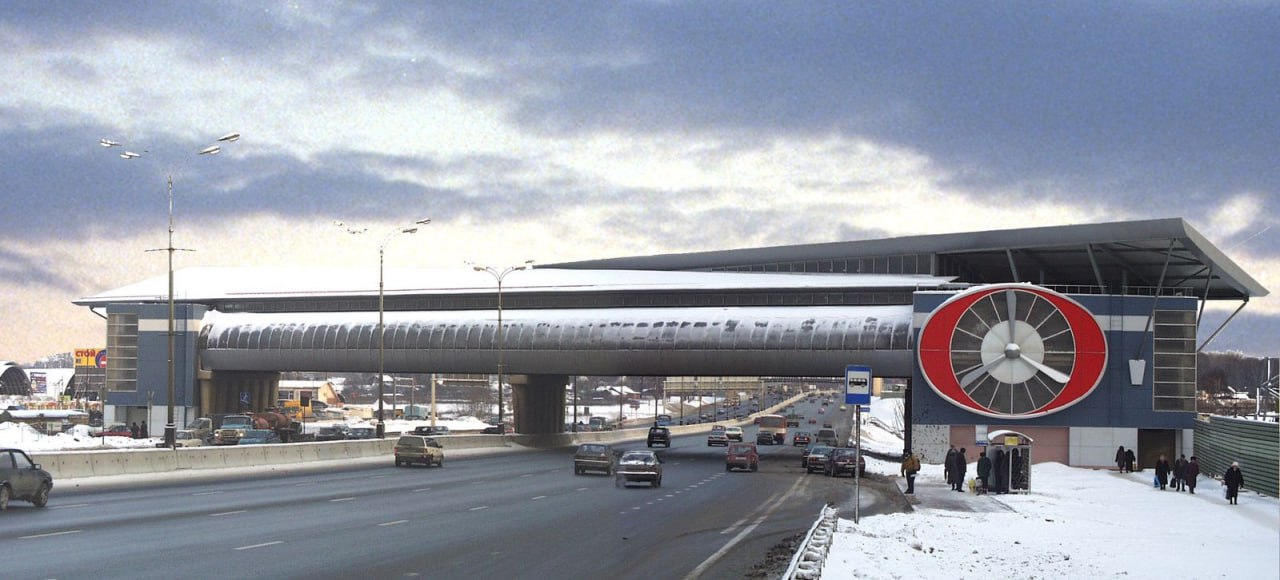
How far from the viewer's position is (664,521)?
32.0 meters

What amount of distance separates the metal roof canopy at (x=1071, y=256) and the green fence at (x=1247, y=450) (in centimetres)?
1089

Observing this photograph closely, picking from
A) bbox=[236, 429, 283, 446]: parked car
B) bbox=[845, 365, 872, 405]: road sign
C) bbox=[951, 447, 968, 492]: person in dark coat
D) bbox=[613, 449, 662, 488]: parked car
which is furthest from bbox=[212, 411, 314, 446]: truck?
bbox=[845, 365, 872, 405]: road sign

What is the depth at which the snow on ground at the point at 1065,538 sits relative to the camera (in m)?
22.3

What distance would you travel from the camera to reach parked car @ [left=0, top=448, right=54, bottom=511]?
2966cm

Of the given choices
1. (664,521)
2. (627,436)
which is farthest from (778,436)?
(664,521)

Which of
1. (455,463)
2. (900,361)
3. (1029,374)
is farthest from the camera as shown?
(900,361)

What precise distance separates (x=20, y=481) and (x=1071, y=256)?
65.1m

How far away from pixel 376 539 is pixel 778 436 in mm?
92470

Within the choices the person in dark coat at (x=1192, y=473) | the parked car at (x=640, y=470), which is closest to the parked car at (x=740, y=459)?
the parked car at (x=640, y=470)

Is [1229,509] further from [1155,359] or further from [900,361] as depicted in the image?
[900,361]

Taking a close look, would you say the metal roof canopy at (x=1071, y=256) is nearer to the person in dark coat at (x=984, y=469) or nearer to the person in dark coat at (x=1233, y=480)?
the person in dark coat at (x=984, y=469)

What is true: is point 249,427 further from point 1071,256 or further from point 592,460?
point 1071,256

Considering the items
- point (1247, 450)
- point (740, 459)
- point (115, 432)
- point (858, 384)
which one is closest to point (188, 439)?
point (115, 432)

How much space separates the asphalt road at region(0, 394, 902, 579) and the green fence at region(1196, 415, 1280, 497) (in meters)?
13.4
